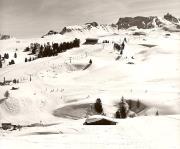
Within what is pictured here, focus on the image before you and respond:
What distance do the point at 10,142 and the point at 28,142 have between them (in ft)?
4.47

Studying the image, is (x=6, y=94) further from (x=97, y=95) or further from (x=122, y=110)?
(x=122, y=110)

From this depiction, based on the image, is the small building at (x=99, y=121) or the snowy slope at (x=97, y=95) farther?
the small building at (x=99, y=121)

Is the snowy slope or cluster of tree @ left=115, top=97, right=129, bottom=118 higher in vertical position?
the snowy slope

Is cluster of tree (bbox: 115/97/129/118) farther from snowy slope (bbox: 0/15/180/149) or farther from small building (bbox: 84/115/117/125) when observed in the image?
small building (bbox: 84/115/117/125)

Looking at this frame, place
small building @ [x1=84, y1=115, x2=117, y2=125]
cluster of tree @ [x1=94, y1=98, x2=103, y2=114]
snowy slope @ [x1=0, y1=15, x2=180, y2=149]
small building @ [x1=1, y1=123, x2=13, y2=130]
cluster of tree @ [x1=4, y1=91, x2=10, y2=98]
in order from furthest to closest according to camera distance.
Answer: cluster of tree @ [x1=4, y1=91, x2=10, y2=98], cluster of tree @ [x1=94, y1=98, x2=103, y2=114], small building @ [x1=1, y1=123, x2=13, y2=130], small building @ [x1=84, y1=115, x2=117, y2=125], snowy slope @ [x1=0, y1=15, x2=180, y2=149]

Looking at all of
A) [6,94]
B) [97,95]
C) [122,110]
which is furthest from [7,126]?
[97,95]

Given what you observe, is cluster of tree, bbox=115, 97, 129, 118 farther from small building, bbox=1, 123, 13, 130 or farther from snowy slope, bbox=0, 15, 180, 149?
small building, bbox=1, 123, 13, 130

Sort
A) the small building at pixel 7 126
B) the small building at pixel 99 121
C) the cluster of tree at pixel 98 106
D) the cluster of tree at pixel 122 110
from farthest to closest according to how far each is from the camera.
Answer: the cluster of tree at pixel 98 106, the cluster of tree at pixel 122 110, the small building at pixel 7 126, the small building at pixel 99 121

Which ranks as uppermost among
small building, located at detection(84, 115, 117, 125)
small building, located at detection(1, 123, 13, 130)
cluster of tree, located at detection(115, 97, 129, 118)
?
small building, located at detection(84, 115, 117, 125)

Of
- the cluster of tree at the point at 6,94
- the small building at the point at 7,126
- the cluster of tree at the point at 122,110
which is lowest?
the small building at the point at 7,126

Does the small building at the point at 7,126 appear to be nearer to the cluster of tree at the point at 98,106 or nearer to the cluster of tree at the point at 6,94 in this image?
the cluster of tree at the point at 6,94

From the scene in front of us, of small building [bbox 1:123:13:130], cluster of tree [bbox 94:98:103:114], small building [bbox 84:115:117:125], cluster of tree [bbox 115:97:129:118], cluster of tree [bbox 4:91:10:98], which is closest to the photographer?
small building [bbox 84:115:117:125]

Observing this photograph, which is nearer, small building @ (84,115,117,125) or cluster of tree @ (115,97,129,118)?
small building @ (84,115,117,125)

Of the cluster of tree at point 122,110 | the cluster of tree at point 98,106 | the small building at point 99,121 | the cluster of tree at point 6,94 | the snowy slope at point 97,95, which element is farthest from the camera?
the cluster of tree at point 6,94
